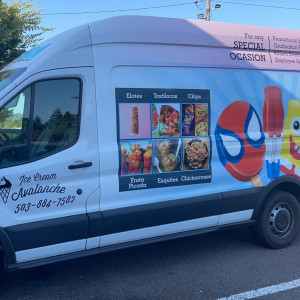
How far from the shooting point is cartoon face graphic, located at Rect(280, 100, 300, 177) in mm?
4914

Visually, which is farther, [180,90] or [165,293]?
[180,90]

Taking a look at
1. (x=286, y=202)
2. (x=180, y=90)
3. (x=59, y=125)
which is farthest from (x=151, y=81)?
(x=286, y=202)

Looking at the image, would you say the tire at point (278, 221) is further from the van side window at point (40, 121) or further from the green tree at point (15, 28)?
the green tree at point (15, 28)

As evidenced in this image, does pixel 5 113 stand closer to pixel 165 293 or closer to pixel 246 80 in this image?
pixel 165 293

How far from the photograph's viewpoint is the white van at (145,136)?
355 cm

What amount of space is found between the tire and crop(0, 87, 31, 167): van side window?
2983mm

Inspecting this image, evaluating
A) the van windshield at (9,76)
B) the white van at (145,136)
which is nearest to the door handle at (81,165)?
the white van at (145,136)

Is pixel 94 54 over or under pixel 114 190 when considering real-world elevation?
over

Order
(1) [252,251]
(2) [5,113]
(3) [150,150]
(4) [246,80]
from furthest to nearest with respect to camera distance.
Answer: (1) [252,251], (4) [246,80], (3) [150,150], (2) [5,113]

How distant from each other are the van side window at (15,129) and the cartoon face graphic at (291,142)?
10.2ft

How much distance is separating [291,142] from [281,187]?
23.6 inches

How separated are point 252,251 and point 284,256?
0.39 m

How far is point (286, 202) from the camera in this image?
5.04 meters

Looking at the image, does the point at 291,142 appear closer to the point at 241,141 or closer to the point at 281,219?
the point at 241,141
